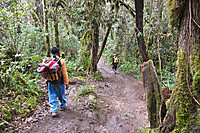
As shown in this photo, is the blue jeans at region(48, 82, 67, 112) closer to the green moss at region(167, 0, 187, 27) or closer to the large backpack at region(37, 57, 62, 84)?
the large backpack at region(37, 57, 62, 84)

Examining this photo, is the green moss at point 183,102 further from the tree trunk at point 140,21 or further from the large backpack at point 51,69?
the tree trunk at point 140,21

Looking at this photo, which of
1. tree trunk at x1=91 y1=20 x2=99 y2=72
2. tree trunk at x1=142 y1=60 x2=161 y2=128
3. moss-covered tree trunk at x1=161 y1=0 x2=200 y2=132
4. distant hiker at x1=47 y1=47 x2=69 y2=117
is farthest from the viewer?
tree trunk at x1=91 y1=20 x2=99 y2=72

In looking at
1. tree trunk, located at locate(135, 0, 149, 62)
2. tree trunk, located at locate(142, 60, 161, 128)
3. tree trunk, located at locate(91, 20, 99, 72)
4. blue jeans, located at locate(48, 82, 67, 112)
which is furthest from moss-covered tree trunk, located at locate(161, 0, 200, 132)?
tree trunk, located at locate(91, 20, 99, 72)

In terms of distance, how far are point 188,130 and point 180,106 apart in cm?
36

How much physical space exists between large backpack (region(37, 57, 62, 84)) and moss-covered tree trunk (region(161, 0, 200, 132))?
3.06m

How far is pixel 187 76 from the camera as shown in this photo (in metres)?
2.32

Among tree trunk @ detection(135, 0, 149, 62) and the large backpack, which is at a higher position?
tree trunk @ detection(135, 0, 149, 62)

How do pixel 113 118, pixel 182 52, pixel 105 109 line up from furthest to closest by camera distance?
1. pixel 105 109
2. pixel 113 118
3. pixel 182 52

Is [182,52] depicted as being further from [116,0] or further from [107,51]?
[107,51]

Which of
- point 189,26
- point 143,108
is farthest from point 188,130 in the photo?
point 143,108

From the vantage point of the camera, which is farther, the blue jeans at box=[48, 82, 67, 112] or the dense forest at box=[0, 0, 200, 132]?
the blue jeans at box=[48, 82, 67, 112]

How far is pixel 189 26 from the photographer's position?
2.32 meters

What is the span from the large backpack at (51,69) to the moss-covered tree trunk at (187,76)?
3.06 meters

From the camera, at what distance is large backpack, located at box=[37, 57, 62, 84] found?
4184mm
